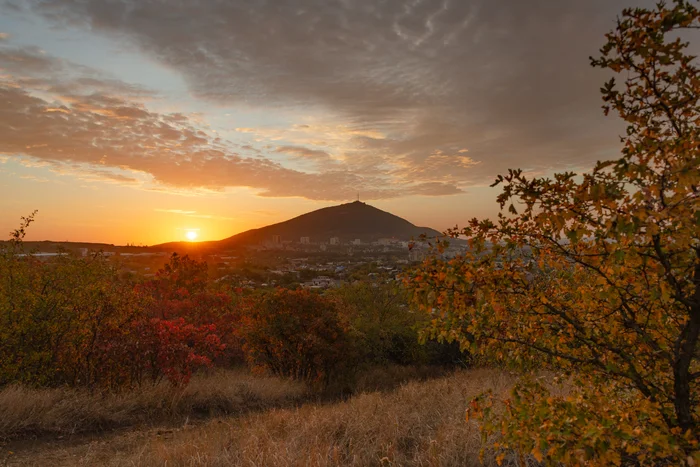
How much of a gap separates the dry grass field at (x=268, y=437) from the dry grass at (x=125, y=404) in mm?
23

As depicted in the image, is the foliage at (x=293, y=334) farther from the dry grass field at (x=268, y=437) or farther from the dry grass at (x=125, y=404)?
the dry grass field at (x=268, y=437)

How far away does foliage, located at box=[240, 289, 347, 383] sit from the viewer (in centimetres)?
1515

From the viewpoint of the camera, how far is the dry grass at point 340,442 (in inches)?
203

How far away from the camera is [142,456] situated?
5688mm

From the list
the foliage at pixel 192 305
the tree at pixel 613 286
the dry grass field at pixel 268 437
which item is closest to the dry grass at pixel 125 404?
the dry grass field at pixel 268 437

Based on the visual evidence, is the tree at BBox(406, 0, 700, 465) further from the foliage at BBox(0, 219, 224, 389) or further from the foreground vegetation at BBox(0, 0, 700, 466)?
the foliage at BBox(0, 219, 224, 389)

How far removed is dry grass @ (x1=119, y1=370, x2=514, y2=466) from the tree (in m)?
2.40

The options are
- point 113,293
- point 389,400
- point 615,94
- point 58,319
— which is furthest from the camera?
point 113,293

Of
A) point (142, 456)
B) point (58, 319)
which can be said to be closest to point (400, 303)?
point (58, 319)

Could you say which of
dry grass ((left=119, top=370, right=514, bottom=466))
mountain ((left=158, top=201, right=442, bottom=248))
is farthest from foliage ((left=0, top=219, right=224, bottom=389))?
mountain ((left=158, top=201, right=442, bottom=248))

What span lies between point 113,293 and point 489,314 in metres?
10.2

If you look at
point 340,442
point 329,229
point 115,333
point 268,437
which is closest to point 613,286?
point 340,442

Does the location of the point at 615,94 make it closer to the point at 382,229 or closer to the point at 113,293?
the point at 113,293

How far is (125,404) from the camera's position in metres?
8.73
